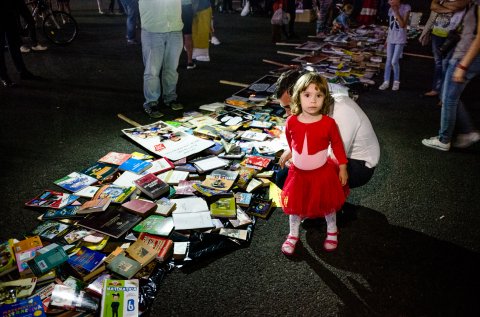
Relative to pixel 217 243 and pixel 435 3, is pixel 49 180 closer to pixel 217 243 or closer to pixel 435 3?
pixel 217 243

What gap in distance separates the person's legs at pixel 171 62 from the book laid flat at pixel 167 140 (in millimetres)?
763

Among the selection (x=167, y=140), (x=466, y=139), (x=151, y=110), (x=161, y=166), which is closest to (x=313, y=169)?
(x=161, y=166)

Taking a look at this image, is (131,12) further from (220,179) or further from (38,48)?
(220,179)

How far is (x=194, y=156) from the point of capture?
3.47 meters

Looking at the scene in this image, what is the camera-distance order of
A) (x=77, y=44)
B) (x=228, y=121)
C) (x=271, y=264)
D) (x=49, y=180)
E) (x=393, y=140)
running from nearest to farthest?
(x=271, y=264) → (x=49, y=180) → (x=393, y=140) → (x=228, y=121) → (x=77, y=44)

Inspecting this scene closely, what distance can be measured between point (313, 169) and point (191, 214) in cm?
106

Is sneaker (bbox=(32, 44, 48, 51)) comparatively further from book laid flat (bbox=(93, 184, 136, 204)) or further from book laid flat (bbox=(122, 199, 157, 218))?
book laid flat (bbox=(122, 199, 157, 218))

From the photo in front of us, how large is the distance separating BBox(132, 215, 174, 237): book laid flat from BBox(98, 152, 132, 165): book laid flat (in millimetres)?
964

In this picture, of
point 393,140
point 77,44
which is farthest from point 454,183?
point 77,44

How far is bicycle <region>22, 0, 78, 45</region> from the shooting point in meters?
7.47

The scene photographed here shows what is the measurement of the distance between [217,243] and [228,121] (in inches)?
84.5

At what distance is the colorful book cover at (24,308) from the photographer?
178 cm

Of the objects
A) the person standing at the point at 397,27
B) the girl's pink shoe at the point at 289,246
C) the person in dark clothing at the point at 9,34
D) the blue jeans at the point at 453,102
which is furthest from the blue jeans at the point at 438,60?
the person in dark clothing at the point at 9,34

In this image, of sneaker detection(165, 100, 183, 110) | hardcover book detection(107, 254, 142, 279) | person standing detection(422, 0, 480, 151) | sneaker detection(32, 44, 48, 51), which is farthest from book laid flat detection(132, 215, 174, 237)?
sneaker detection(32, 44, 48, 51)
